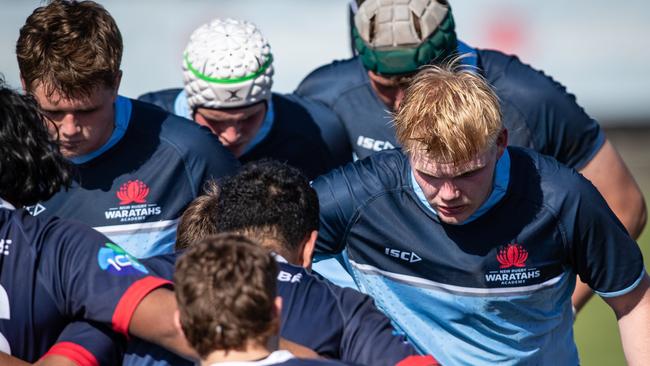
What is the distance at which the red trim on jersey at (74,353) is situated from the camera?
10.7 feet

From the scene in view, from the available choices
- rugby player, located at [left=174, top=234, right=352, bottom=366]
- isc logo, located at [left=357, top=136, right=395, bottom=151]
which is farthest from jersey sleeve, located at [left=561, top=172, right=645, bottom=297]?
rugby player, located at [left=174, top=234, right=352, bottom=366]

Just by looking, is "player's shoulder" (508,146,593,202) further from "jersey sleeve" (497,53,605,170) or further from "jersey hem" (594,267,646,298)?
"jersey sleeve" (497,53,605,170)

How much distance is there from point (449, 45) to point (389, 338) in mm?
2306

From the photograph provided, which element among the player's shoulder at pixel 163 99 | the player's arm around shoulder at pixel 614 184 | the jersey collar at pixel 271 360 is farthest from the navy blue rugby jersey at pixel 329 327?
the player's shoulder at pixel 163 99

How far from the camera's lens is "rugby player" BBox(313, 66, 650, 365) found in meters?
4.15

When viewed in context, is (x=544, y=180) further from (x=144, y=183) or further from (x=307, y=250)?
(x=144, y=183)

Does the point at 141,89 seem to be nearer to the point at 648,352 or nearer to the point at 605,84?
the point at 605,84

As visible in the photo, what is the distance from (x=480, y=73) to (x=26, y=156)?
2.59 metres

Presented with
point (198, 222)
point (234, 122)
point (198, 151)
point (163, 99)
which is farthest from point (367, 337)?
point (163, 99)

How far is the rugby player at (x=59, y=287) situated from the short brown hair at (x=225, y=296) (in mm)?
399

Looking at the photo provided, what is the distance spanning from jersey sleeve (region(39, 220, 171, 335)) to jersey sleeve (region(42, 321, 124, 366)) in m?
0.04

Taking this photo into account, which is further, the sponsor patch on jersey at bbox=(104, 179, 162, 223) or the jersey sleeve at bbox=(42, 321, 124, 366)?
the sponsor patch on jersey at bbox=(104, 179, 162, 223)

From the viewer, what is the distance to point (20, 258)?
3.32 m

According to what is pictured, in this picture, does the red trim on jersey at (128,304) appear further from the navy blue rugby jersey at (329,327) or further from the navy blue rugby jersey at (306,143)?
the navy blue rugby jersey at (306,143)
